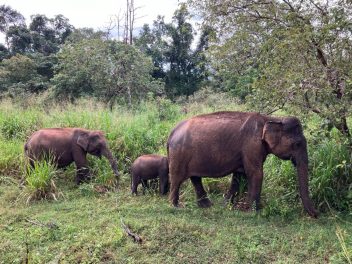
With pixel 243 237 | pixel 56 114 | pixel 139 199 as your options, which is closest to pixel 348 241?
pixel 243 237

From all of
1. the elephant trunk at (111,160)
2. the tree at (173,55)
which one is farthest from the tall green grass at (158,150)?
the tree at (173,55)

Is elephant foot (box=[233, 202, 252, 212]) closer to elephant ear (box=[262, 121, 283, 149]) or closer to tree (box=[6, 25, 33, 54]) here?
elephant ear (box=[262, 121, 283, 149])

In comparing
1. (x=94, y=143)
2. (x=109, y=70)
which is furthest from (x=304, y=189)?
(x=109, y=70)

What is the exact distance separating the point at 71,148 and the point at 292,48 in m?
4.46

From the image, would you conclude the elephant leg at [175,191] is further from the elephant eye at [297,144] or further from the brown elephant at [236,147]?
the elephant eye at [297,144]

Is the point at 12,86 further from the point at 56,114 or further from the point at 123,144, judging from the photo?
the point at 123,144

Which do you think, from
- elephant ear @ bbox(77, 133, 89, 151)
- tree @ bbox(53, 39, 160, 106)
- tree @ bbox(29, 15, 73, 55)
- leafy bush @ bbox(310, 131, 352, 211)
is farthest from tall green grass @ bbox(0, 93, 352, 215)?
tree @ bbox(29, 15, 73, 55)

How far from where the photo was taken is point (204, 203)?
6879mm

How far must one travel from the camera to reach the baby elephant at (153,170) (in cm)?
754

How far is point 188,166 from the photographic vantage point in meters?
6.57

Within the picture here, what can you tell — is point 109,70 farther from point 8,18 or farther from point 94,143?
point 8,18

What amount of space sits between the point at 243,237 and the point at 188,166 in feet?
5.10

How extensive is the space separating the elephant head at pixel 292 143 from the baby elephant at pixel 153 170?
2.09 metres

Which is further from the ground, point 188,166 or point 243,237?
point 188,166
